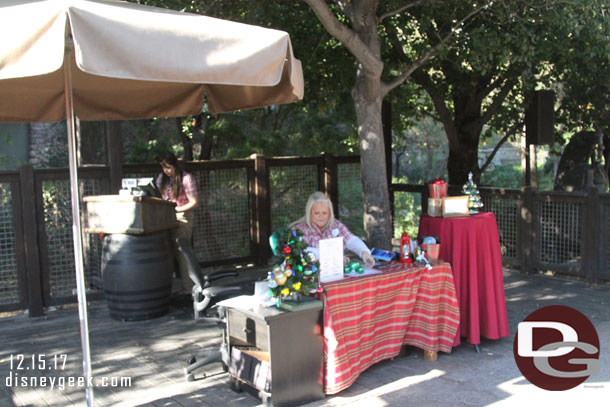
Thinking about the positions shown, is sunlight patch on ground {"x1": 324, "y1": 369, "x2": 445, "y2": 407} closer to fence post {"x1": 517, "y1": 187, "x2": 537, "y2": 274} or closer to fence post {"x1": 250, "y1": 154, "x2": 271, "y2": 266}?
fence post {"x1": 517, "y1": 187, "x2": 537, "y2": 274}

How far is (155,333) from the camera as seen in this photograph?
20.7 feet

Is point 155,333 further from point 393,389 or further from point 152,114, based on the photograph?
point 393,389

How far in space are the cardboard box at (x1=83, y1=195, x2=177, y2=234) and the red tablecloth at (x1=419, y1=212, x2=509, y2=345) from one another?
294 cm

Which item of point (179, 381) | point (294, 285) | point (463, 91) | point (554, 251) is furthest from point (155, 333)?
point (463, 91)

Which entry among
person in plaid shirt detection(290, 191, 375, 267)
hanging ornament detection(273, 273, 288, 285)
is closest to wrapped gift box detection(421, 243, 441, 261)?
person in plaid shirt detection(290, 191, 375, 267)

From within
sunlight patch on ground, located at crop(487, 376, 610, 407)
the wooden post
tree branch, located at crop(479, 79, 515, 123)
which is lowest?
sunlight patch on ground, located at crop(487, 376, 610, 407)

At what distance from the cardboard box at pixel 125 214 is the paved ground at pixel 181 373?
1.03 metres

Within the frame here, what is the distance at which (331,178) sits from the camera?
10016mm

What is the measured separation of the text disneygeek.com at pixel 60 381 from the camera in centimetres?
496

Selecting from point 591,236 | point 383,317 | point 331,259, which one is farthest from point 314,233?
point 591,236

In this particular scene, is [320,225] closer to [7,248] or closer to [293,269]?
[293,269]

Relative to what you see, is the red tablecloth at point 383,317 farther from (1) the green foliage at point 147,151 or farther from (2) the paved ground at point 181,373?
(1) the green foliage at point 147,151

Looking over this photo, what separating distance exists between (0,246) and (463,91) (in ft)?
24.2

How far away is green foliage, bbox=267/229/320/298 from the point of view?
14.1 ft
